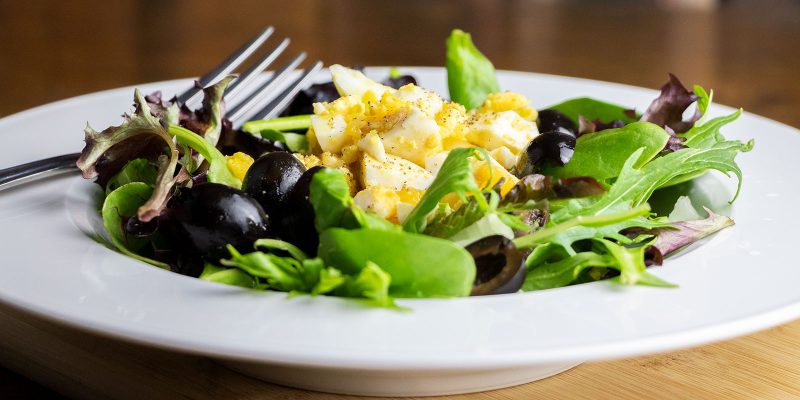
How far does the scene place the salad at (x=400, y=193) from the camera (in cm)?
156

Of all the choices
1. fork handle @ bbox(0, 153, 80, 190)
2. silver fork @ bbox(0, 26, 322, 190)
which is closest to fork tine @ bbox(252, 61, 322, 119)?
silver fork @ bbox(0, 26, 322, 190)

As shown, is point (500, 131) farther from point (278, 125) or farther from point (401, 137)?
point (278, 125)

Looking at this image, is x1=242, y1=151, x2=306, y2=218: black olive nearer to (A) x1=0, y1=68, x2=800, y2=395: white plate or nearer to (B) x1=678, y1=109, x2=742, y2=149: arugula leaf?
(A) x1=0, y1=68, x2=800, y2=395: white plate

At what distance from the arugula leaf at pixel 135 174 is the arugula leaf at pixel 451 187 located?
0.70 m

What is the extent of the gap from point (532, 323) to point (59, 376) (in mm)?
888

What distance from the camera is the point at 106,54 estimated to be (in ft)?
16.0

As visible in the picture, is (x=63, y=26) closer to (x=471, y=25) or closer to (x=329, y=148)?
(x=471, y=25)

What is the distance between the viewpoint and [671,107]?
2420 millimetres

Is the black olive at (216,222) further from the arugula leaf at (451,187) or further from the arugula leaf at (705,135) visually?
the arugula leaf at (705,135)

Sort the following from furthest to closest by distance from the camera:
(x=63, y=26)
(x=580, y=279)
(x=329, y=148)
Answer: (x=63, y=26) → (x=329, y=148) → (x=580, y=279)

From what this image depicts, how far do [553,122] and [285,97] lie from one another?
868 millimetres

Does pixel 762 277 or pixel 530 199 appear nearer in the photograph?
pixel 762 277

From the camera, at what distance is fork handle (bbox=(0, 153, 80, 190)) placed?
209 centimetres

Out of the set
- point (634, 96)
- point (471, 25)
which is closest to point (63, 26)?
point (471, 25)
